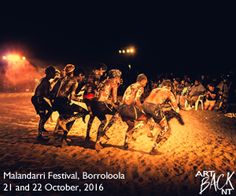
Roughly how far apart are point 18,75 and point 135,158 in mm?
24294

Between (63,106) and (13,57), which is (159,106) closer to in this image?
(63,106)

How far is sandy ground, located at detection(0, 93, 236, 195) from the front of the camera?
3986mm

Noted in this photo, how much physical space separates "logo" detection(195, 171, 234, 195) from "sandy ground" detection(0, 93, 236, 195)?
0.12m

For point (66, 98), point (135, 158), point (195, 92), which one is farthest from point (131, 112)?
point (195, 92)

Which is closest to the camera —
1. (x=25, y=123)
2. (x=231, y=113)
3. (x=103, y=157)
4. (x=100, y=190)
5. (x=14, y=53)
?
(x=100, y=190)

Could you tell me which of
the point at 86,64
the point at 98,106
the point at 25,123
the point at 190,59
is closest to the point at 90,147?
the point at 98,106

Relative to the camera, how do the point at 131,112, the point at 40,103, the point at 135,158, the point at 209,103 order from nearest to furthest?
1. the point at 135,158
2. the point at 131,112
3. the point at 40,103
4. the point at 209,103

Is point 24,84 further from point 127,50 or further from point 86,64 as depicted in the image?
point 127,50

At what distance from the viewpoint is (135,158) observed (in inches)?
199

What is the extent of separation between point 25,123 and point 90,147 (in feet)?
12.5

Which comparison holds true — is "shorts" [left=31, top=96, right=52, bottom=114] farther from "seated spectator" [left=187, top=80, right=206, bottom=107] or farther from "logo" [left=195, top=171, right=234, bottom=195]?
"seated spectator" [left=187, top=80, right=206, bottom=107]

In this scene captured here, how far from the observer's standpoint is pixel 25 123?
8.24 m

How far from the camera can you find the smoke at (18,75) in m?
24.3

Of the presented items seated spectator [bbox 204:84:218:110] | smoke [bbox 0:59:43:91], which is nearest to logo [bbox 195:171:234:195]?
seated spectator [bbox 204:84:218:110]
